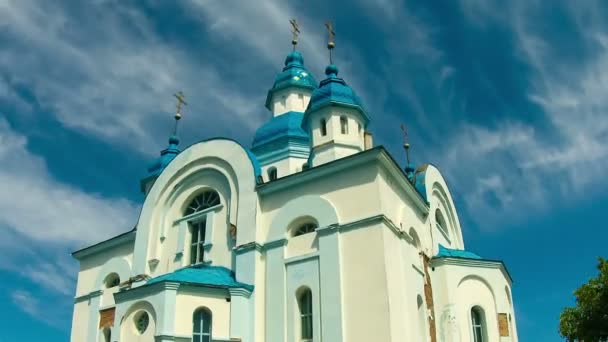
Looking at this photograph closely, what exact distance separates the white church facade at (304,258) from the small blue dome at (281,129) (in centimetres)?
488

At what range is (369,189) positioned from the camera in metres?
16.1

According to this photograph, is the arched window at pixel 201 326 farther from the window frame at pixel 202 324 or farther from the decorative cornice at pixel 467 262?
the decorative cornice at pixel 467 262

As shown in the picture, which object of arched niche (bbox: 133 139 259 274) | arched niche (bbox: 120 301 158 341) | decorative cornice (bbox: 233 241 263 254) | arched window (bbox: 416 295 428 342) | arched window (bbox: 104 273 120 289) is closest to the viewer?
arched niche (bbox: 120 301 158 341)

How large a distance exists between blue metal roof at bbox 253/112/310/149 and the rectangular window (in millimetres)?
6961

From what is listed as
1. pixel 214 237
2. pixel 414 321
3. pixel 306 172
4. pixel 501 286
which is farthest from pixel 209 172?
pixel 501 286

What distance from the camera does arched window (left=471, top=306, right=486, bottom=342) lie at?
18.8m

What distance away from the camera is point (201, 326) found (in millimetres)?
16344

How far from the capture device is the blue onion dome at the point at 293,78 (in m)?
27.1

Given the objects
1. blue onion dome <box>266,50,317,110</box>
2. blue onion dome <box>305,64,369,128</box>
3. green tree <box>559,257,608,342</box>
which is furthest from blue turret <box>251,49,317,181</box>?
green tree <box>559,257,608,342</box>

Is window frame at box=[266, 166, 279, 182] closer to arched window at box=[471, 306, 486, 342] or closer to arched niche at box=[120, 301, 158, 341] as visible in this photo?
arched window at box=[471, 306, 486, 342]

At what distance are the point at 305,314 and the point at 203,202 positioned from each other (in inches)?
Answer: 220

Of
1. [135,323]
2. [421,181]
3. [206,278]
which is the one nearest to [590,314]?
[421,181]

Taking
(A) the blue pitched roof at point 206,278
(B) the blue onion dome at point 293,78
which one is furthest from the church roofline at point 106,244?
(B) the blue onion dome at point 293,78

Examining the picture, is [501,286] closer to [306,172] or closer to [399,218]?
[399,218]
